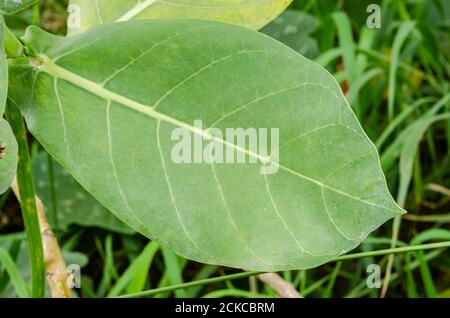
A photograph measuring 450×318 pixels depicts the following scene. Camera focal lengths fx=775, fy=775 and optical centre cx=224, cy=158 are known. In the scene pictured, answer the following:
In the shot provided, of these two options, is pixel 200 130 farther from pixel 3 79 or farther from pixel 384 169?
pixel 384 169

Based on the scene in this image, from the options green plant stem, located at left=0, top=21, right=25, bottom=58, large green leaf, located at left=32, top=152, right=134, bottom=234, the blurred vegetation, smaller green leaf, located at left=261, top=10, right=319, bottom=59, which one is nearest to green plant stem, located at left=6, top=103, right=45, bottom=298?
green plant stem, located at left=0, top=21, right=25, bottom=58

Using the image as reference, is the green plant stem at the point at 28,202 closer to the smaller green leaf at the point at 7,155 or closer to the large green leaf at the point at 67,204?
the smaller green leaf at the point at 7,155

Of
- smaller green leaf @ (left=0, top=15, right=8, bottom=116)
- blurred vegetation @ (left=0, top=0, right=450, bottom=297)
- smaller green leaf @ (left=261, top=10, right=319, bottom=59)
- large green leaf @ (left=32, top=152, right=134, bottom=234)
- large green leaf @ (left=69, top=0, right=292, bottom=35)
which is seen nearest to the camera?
smaller green leaf @ (left=0, top=15, right=8, bottom=116)

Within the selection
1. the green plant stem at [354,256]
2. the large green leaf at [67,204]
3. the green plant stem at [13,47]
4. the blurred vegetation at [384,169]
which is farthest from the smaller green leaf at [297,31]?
the green plant stem at [13,47]

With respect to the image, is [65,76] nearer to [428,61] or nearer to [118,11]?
[118,11]

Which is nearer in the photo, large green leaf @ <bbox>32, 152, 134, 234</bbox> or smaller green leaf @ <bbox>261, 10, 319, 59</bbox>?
large green leaf @ <bbox>32, 152, 134, 234</bbox>

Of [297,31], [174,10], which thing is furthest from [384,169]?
[174,10]

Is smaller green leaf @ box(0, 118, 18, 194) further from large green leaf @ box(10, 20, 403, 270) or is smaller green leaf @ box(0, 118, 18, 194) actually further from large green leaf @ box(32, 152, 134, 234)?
large green leaf @ box(32, 152, 134, 234)
